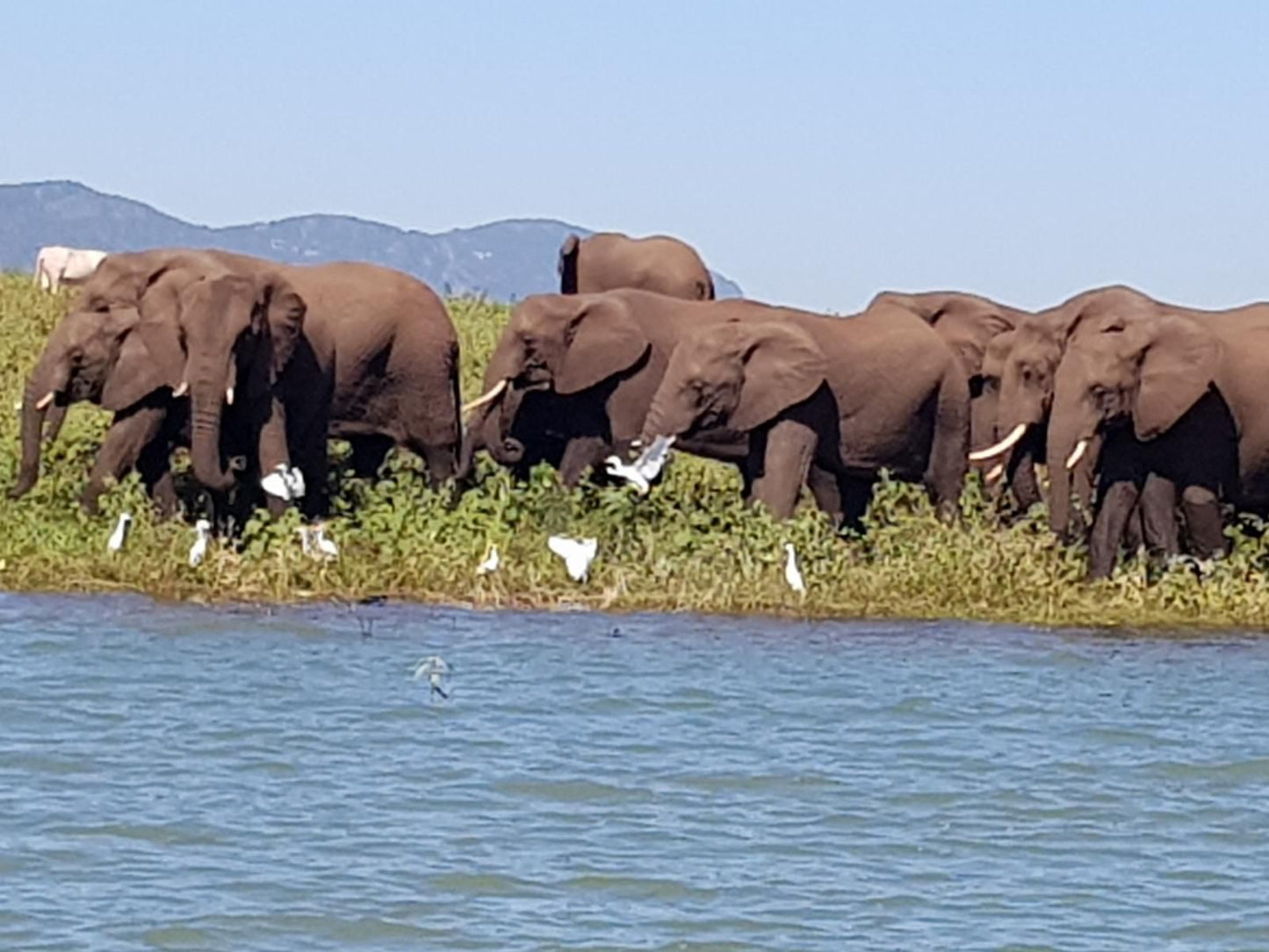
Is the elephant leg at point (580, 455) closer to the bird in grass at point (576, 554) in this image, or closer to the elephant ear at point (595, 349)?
the elephant ear at point (595, 349)

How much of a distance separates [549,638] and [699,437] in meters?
3.44

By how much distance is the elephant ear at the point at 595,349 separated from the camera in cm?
1911

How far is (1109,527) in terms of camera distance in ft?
55.8

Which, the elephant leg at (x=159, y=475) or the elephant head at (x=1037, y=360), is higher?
the elephant head at (x=1037, y=360)

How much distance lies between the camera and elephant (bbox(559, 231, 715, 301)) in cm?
2605

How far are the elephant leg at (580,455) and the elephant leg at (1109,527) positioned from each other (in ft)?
10.2

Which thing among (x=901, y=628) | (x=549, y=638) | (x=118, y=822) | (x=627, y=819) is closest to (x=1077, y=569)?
(x=901, y=628)

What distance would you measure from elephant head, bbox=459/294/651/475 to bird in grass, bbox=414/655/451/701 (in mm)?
4843

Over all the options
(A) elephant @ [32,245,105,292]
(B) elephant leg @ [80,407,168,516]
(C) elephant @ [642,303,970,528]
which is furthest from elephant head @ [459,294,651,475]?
(A) elephant @ [32,245,105,292]

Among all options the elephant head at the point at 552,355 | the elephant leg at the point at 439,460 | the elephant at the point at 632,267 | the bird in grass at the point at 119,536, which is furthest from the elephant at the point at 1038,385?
the elephant at the point at 632,267

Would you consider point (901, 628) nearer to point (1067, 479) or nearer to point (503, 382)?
point (1067, 479)

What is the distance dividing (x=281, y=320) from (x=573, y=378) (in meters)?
1.80

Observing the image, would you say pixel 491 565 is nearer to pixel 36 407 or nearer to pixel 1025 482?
pixel 36 407

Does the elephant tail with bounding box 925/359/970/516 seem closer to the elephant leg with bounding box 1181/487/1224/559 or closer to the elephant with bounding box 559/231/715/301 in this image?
the elephant leg with bounding box 1181/487/1224/559
